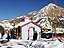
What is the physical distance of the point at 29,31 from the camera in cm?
4312

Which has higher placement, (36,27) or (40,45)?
(36,27)

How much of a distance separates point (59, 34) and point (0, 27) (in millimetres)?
13267

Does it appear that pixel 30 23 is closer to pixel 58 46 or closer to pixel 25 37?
pixel 25 37

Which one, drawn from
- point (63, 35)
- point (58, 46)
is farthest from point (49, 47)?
point (63, 35)

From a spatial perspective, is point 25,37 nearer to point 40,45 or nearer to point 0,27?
point 0,27

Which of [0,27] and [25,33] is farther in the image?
→ [0,27]

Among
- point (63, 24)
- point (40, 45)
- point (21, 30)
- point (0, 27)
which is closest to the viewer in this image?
→ point (40, 45)

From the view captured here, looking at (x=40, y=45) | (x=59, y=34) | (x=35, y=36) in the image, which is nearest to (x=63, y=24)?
(x=59, y=34)

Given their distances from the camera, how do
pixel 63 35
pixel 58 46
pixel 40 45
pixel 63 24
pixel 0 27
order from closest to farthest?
pixel 58 46
pixel 40 45
pixel 63 35
pixel 0 27
pixel 63 24

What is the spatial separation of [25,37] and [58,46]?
27710mm

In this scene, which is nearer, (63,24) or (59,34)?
(59,34)

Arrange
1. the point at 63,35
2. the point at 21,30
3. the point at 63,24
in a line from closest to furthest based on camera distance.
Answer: the point at 21,30 → the point at 63,35 → the point at 63,24

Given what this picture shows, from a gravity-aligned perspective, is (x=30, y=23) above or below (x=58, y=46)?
above

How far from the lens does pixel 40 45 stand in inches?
685
